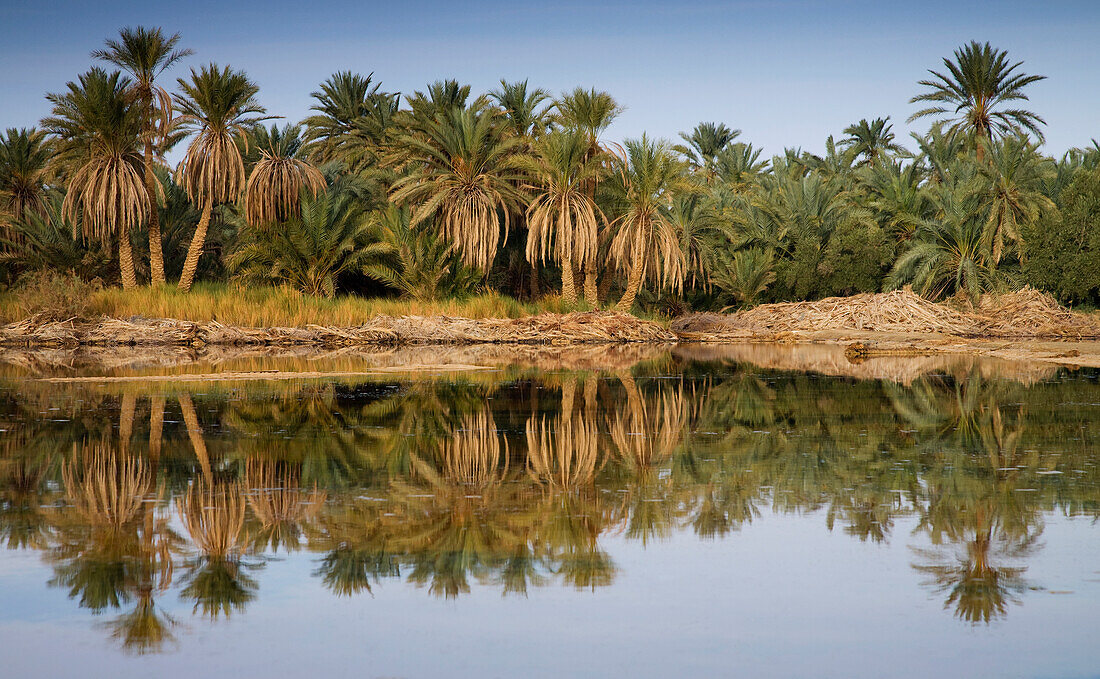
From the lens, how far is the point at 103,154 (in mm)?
32406

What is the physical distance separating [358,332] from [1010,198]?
23.0 metres

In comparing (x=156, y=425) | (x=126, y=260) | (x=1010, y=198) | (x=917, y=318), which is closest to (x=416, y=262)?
(x=126, y=260)

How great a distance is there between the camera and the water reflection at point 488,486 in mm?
4707

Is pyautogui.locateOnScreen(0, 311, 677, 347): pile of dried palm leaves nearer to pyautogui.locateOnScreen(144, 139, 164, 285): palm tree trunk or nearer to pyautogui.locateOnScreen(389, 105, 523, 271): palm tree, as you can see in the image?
pyautogui.locateOnScreen(389, 105, 523, 271): palm tree

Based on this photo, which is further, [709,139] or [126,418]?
[709,139]

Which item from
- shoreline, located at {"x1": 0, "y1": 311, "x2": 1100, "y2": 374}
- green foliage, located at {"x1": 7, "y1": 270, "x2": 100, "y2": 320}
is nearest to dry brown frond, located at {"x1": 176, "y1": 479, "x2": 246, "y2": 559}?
shoreline, located at {"x1": 0, "y1": 311, "x2": 1100, "y2": 374}

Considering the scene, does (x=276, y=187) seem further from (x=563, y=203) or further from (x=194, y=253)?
(x=563, y=203)

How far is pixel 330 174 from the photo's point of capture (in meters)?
35.4

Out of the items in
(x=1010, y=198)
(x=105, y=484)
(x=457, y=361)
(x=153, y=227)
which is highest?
(x=1010, y=198)

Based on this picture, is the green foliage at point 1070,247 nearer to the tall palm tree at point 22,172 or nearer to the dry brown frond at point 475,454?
the dry brown frond at point 475,454

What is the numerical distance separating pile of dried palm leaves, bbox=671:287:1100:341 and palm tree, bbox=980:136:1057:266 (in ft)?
6.84

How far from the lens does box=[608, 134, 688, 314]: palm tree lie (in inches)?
1341

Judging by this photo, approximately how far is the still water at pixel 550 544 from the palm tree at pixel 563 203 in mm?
22832

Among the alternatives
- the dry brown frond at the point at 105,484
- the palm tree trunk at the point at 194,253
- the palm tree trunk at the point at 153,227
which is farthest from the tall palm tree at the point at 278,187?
the dry brown frond at the point at 105,484
